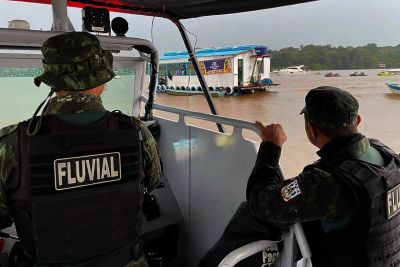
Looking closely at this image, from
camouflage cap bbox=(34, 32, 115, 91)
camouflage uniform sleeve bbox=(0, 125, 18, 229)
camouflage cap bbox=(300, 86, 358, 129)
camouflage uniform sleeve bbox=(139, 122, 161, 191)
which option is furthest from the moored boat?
camouflage uniform sleeve bbox=(0, 125, 18, 229)

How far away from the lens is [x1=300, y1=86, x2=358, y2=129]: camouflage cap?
1.29 meters

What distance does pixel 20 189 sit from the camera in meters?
1.12

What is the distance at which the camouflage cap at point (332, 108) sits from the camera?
4.24 feet

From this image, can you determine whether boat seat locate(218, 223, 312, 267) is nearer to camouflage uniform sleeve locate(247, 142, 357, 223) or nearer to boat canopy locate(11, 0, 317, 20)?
camouflage uniform sleeve locate(247, 142, 357, 223)

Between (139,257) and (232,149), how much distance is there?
86 centimetres

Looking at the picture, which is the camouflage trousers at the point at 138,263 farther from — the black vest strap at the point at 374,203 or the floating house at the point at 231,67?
the floating house at the point at 231,67

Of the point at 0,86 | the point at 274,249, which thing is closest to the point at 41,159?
the point at 274,249

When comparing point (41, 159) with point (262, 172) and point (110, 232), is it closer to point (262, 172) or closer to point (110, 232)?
point (110, 232)

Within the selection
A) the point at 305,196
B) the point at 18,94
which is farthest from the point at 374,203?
the point at 18,94

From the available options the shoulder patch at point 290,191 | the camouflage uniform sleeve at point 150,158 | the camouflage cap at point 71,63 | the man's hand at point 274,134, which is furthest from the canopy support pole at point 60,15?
the shoulder patch at point 290,191

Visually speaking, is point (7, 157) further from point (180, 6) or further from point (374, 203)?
point (180, 6)

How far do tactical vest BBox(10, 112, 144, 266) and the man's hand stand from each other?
608 mm

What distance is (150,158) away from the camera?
142 centimetres

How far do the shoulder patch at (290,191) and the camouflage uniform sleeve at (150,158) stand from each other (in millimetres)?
567
